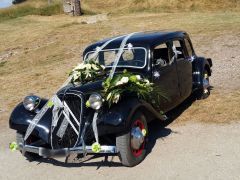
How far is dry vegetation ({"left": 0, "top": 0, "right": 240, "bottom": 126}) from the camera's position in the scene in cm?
925

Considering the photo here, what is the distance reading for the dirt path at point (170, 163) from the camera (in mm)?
5816

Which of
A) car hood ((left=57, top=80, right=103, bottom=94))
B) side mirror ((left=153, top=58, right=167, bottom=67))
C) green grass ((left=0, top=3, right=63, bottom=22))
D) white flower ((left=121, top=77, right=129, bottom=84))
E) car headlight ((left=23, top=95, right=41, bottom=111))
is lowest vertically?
green grass ((left=0, top=3, right=63, bottom=22))

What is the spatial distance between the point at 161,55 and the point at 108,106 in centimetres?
207

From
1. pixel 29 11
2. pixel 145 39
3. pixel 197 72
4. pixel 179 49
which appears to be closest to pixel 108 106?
pixel 145 39

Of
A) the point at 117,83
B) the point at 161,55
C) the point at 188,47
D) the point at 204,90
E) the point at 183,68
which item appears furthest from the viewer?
the point at 204,90

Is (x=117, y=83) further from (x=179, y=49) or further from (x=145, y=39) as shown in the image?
(x=179, y=49)

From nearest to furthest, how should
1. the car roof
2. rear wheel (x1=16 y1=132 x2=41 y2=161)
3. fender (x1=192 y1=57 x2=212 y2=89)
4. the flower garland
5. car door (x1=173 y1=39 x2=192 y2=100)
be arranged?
the flower garland < rear wheel (x1=16 y1=132 x2=41 y2=161) < the car roof < car door (x1=173 y1=39 x2=192 y2=100) < fender (x1=192 y1=57 x2=212 y2=89)

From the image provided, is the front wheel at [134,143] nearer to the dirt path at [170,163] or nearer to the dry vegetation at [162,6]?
the dirt path at [170,163]

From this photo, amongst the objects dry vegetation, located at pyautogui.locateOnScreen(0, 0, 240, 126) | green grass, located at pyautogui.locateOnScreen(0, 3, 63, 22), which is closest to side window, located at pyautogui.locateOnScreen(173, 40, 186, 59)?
dry vegetation, located at pyautogui.locateOnScreen(0, 0, 240, 126)

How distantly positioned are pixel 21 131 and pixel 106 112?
1408 mm

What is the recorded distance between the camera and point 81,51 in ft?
59.3

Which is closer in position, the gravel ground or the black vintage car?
the gravel ground

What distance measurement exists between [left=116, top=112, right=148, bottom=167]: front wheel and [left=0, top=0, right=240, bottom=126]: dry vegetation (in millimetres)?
→ 2033

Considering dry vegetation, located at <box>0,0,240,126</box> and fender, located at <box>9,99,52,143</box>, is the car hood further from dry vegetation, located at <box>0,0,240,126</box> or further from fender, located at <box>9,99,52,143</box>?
dry vegetation, located at <box>0,0,240,126</box>
